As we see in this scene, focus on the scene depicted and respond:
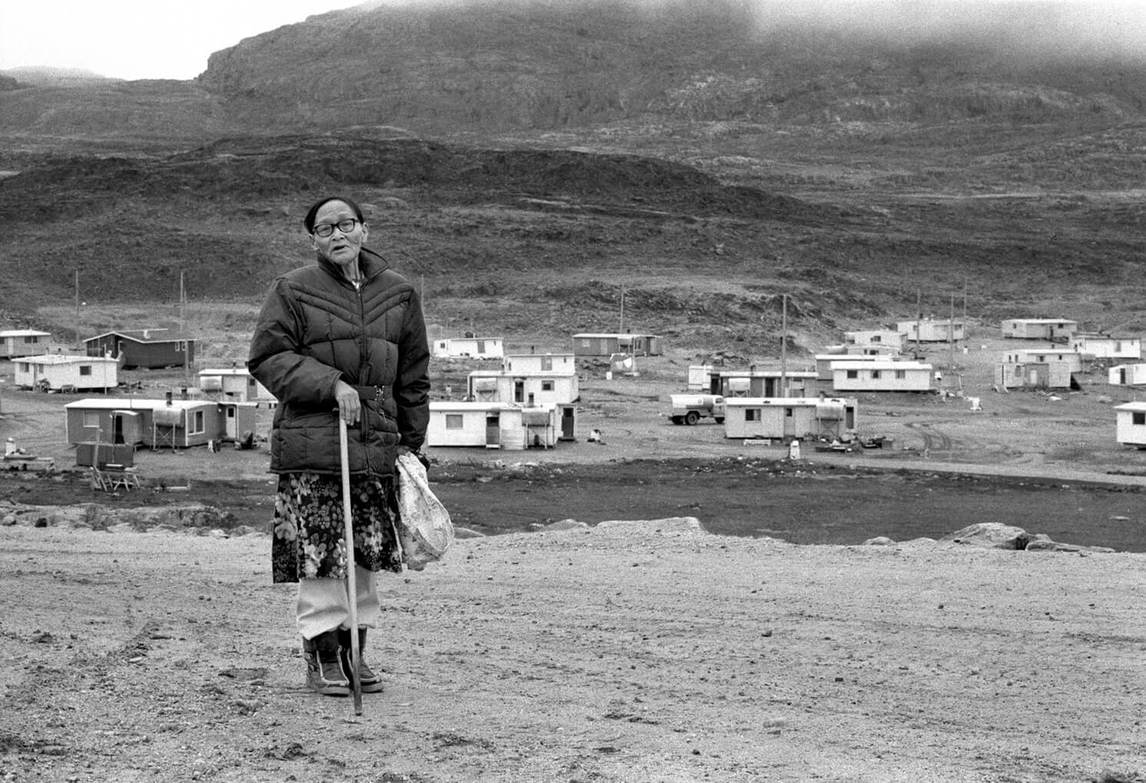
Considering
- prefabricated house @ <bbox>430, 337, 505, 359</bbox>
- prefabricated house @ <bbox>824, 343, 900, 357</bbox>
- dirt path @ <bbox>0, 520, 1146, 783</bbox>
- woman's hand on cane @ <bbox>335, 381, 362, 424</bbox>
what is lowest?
dirt path @ <bbox>0, 520, 1146, 783</bbox>

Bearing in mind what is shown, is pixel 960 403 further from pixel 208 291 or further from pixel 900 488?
pixel 208 291

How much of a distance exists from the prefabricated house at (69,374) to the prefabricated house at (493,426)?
1688cm

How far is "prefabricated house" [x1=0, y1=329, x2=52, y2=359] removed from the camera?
66.7m

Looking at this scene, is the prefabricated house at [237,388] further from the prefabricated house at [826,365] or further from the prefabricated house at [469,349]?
the prefabricated house at [826,365]

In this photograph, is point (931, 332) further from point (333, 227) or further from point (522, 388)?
point (333, 227)

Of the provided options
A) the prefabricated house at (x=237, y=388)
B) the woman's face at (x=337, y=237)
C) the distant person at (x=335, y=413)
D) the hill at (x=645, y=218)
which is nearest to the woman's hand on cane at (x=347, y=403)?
the distant person at (x=335, y=413)

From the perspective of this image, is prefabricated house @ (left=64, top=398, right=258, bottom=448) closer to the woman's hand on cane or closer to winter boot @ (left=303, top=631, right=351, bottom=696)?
winter boot @ (left=303, top=631, right=351, bottom=696)

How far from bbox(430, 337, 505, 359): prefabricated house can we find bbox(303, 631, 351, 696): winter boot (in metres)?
62.3

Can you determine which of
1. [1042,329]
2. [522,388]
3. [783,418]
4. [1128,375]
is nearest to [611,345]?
[1128,375]

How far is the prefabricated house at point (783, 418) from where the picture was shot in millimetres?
45219

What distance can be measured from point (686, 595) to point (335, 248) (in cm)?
374

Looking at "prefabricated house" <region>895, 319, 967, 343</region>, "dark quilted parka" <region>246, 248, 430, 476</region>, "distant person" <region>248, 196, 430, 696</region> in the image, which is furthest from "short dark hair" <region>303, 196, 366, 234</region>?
"prefabricated house" <region>895, 319, 967, 343</region>

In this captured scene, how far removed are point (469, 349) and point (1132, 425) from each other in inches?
1271

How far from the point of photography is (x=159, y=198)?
121m
